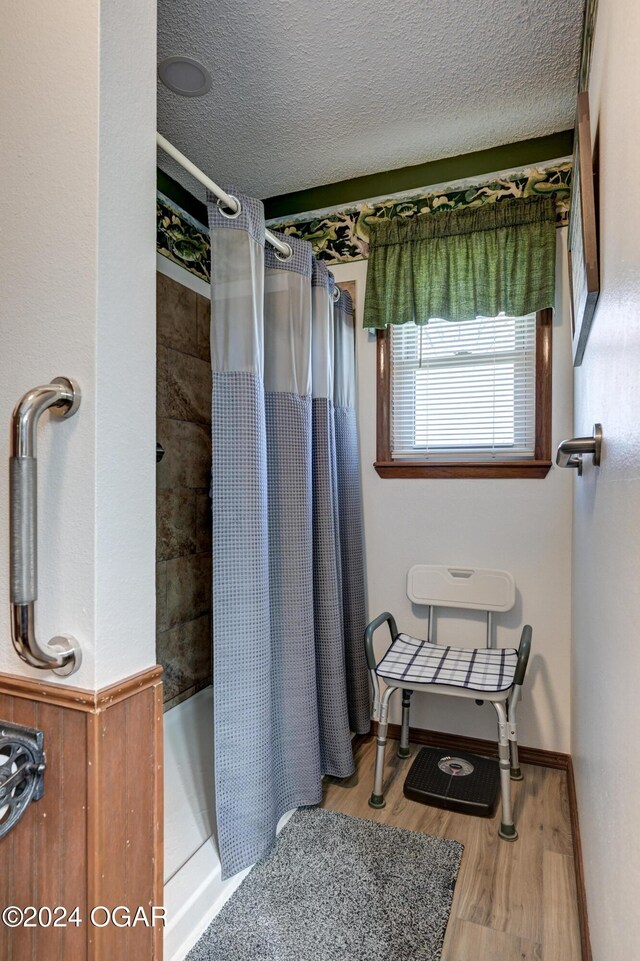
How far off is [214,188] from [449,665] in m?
1.73

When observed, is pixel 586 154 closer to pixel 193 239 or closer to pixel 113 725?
pixel 113 725

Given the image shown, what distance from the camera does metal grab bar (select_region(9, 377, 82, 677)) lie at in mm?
719

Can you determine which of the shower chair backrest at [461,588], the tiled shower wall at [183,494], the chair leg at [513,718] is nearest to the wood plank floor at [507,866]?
the chair leg at [513,718]

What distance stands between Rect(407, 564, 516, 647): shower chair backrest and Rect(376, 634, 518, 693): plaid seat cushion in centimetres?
13

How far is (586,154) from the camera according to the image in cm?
110

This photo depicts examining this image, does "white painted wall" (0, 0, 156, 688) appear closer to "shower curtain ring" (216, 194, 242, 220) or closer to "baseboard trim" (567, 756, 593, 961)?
"shower curtain ring" (216, 194, 242, 220)

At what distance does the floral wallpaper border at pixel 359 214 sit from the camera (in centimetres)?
203

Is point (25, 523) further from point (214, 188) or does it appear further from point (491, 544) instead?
point (491, 544)

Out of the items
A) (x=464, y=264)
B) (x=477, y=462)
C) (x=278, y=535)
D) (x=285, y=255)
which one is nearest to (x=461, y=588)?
(x=477, y=462)

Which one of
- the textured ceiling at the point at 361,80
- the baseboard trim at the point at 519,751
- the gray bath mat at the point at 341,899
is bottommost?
the gray bath mat at the point at 341,899

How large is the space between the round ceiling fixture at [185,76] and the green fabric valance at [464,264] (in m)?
0.87

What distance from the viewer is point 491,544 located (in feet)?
6.95

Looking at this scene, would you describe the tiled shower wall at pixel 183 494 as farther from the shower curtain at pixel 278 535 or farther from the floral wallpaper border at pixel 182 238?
the shower curtain at pixel 278 535

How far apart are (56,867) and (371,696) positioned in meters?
1.67
